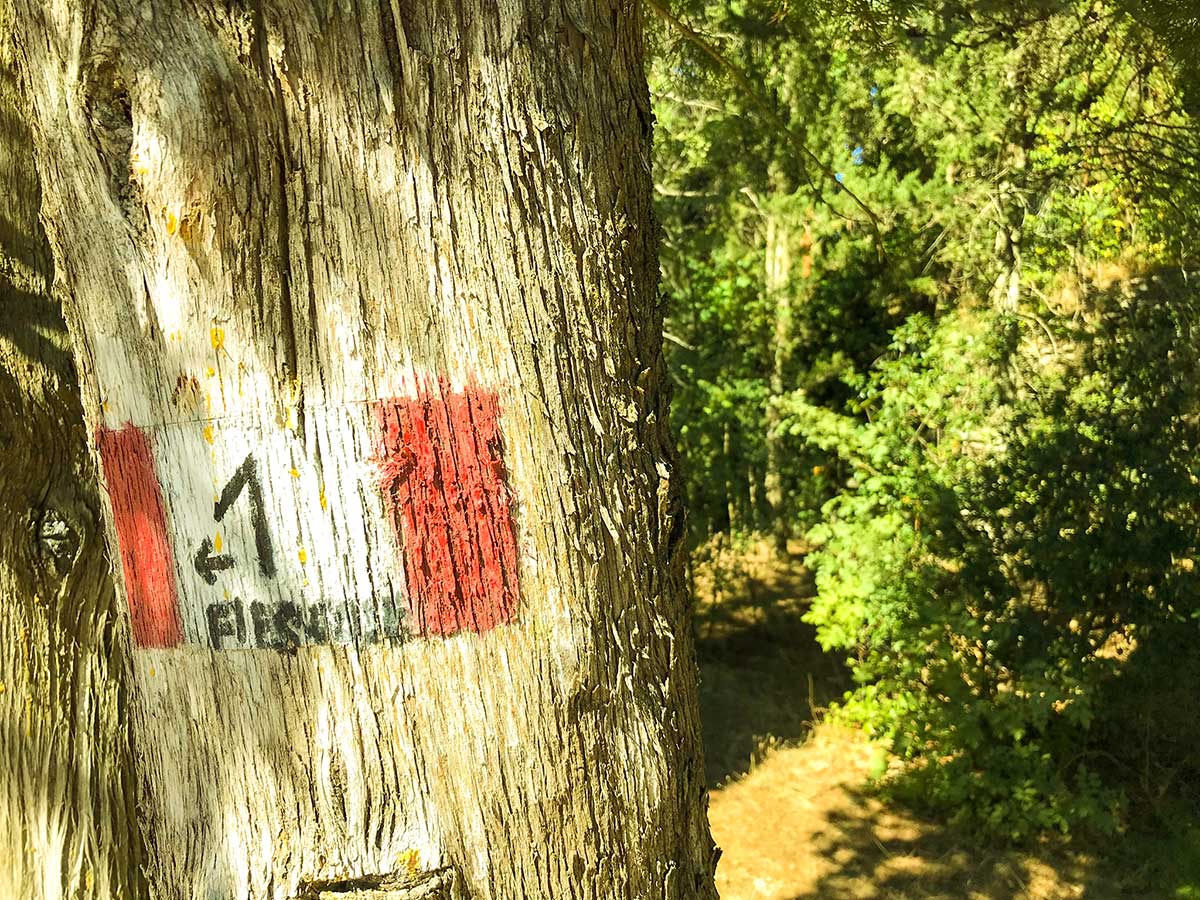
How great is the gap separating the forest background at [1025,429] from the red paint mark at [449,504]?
12.6 ft

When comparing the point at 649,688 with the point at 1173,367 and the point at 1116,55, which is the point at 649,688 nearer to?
the point at 1173,367

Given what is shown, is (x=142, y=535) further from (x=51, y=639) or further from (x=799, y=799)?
(x=799, y=799)

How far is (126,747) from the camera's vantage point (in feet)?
10.0

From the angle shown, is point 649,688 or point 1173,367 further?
point 1173,367

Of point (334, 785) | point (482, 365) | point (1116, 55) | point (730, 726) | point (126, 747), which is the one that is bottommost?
point (730, 726)

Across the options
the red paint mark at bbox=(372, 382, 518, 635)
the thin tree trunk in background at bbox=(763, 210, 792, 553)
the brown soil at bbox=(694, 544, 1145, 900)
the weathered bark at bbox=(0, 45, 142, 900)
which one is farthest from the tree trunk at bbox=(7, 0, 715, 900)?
the thin tree trunk in background at bbox=(763, 210, 792, 553)

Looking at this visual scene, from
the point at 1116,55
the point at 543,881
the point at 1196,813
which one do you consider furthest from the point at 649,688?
the point at 1116,55

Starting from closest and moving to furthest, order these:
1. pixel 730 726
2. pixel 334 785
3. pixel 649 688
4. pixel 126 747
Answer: pixel 334 785, pixel 649 688, pixel 126 747, pixel 730 726

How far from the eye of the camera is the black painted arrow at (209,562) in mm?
1251

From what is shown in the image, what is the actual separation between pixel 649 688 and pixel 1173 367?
17.1ft

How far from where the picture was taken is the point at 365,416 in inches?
47.4

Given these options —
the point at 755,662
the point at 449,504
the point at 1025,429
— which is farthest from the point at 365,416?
the point at 755,662

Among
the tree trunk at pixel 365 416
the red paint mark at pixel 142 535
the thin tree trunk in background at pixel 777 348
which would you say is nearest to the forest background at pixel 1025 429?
the thin tree trunk in background at pixel 777 348

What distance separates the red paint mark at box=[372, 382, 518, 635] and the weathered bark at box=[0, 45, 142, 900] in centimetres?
217
